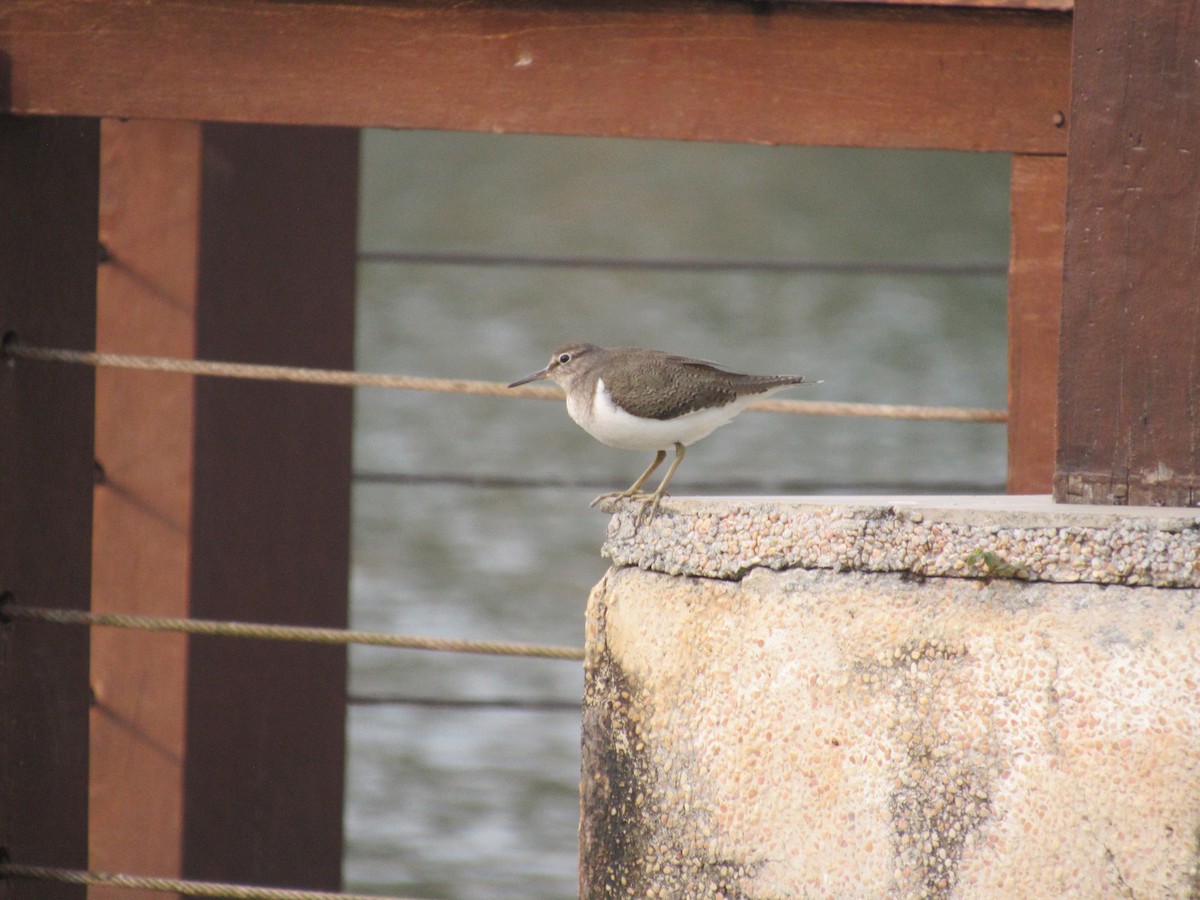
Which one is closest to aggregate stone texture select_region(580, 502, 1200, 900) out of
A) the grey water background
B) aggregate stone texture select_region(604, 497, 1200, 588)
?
aggregate stone texture select_region(604, 497, 1200, 588)

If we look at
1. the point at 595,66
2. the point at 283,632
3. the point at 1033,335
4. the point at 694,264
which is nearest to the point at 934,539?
the point at 1033,335

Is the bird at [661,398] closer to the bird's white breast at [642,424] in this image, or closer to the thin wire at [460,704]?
the bird's white breast at [642,424]

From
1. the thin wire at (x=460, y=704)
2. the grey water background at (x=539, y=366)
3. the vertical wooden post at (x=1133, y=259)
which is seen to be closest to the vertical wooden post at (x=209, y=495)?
the thin wire at (x=460, y=704)

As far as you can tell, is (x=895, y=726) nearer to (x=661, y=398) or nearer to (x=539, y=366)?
(x=661, y=398)

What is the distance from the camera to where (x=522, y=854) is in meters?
5.86

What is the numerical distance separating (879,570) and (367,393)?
10637 mm

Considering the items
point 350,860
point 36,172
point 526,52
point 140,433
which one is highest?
point 526,52

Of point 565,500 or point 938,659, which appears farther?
point 565,500

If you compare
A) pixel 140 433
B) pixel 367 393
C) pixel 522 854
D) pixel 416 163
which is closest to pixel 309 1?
pixel 140 433

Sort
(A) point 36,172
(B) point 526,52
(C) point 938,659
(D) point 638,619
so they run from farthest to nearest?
(A) point 36,172 → (B) point 526,52 → (D) point 638,619 → (C) point 938,659

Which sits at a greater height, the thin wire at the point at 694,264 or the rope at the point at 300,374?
the thin wire at the point at 694,264

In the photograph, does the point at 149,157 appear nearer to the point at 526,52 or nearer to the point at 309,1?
the point at 309,1

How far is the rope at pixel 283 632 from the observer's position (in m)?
2.63

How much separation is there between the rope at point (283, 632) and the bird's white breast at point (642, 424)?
1.23 ft
